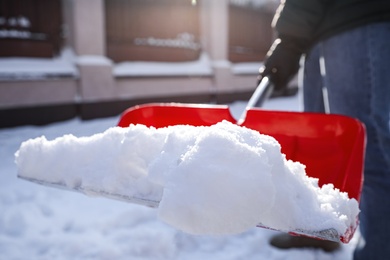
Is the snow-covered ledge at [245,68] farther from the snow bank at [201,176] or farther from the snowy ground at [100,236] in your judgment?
the snow bank at [201,176]

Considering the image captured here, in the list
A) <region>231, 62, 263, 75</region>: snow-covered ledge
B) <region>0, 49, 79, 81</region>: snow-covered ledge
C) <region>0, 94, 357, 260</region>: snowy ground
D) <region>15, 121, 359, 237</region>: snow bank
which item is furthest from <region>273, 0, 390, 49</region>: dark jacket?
<region>231, 62, 263, 75</region>: snow-covered ledge

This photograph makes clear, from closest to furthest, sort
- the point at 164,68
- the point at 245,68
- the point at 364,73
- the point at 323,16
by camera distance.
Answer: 1. the point at 364,73
2. the point at 323,16
3. the point at 164,68
4. the point at 245,68

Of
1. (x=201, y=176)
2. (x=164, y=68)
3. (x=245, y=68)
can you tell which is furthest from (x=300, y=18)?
(x=245, y=68)

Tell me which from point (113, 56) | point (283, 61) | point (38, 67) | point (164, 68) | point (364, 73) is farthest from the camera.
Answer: point (164, 68)

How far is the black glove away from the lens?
152 cm

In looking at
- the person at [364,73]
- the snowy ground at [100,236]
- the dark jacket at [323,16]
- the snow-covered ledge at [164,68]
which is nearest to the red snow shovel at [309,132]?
the person at [364,73]

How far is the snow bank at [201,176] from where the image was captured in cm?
70

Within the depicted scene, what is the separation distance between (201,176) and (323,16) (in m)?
0.91

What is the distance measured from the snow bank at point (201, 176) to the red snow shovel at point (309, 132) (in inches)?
7.1

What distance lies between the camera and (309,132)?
1259 mm

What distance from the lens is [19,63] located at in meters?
4.40

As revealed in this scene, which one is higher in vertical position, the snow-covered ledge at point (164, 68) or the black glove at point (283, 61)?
the black glove at point (283, 61)

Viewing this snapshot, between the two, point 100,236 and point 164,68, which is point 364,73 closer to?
point 100,236

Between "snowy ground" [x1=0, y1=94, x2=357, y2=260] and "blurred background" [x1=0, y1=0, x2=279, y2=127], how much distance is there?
8.24 feet
